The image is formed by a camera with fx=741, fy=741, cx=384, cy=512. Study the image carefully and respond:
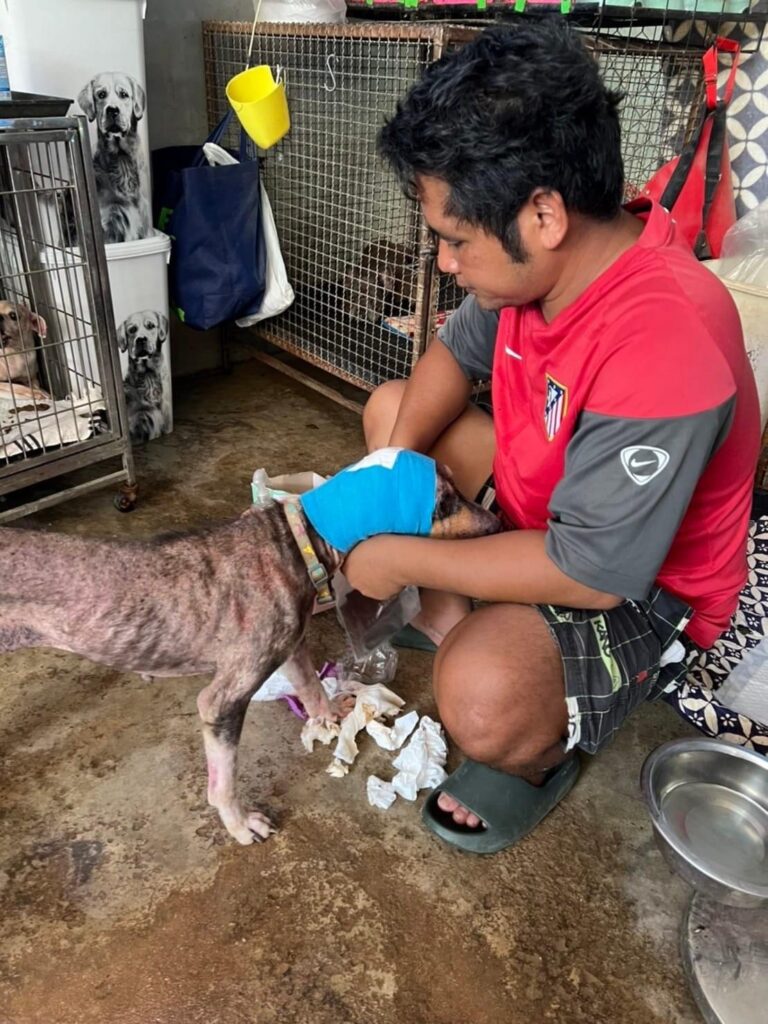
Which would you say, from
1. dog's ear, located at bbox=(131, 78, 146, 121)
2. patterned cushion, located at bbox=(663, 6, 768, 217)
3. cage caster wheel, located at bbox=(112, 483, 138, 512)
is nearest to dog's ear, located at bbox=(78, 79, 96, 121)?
dog's ear, located at bbox=(131, 78, 146, 121)

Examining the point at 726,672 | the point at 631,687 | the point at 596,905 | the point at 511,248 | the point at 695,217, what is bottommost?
the point at 596,905

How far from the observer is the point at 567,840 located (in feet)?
6.26

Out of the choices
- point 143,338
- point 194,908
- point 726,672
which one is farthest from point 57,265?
point 726,672

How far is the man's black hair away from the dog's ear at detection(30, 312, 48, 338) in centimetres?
216

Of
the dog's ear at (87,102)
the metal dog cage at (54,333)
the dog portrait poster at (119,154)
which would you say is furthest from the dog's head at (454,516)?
the dog's ear at (87,102)

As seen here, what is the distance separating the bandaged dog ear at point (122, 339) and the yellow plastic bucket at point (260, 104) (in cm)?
102

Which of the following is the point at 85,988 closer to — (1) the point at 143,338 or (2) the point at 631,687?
(2) the point at 631,687

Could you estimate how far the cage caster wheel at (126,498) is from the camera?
→ 3051 millimetres

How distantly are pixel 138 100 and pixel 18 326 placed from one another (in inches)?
40.2

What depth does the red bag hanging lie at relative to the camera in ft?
10.5

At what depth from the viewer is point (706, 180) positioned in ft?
10.8

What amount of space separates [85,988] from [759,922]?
4.84ft

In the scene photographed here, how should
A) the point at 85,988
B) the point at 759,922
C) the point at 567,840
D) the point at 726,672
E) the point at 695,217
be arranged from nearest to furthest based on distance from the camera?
the point at 85,988 < the point at 759,922 < the point at 567,840 < the point at 726,672 < the point at 695,217

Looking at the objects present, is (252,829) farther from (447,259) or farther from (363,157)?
(363,157)
